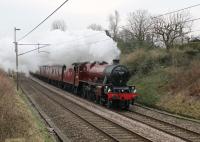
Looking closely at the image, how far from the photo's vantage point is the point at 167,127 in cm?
1834

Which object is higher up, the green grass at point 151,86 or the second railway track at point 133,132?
the green grass at point 151,86

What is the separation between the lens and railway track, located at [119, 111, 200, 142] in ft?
51.9

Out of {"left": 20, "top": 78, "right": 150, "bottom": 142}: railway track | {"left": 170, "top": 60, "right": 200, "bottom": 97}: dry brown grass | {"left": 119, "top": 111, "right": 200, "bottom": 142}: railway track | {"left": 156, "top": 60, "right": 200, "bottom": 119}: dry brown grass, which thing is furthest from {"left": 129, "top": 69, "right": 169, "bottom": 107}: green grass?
{"left": 20, "top": 78, "right": 150, "bottom": 142}: railway track

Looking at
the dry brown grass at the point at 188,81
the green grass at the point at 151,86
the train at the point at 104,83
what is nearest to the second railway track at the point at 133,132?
the train at the point at 104,83

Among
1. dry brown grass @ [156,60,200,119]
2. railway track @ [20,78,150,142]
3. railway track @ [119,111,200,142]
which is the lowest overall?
railway track @ [119,111,200,142]

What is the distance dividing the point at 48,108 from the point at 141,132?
33.6ft

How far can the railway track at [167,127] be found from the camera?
15.8 m

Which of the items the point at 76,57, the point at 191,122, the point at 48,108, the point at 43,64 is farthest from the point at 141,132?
the point at 43,64

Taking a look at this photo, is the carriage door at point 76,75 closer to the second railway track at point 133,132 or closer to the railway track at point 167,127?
the second railway track at point 133,132

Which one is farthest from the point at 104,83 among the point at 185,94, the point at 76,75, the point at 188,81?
the point at 76,75

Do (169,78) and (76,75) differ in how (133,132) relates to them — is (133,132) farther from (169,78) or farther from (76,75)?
(76,75)

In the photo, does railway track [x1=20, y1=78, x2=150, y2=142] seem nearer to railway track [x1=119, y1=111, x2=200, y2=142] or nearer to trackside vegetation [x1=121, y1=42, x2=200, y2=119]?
railway track [x1=119, y1=111, x2=200, y2=142]

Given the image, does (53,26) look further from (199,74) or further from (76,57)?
(199,74)

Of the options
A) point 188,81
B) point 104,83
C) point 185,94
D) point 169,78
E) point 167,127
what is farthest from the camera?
point 169,78
